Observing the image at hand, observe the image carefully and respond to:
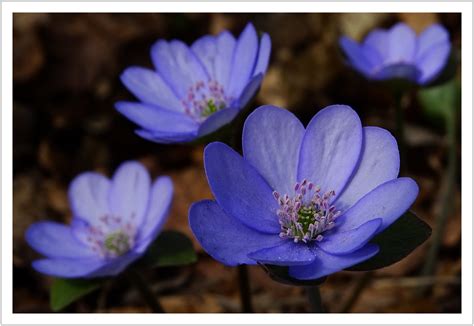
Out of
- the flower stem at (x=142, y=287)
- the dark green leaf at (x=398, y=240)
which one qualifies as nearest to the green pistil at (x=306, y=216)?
the dark green leaf at (x=398, y=240)

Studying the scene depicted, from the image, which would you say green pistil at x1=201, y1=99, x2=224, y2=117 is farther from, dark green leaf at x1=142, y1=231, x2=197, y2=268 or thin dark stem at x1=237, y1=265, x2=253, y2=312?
thin dark stem at x1=237, y1=265, x2=253, y2=312

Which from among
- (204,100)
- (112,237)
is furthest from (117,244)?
(204,100)

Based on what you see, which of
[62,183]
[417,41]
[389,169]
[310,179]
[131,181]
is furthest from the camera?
[62,183]

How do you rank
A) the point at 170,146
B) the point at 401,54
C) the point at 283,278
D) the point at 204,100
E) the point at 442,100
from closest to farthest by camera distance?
the point at 283,278
the point at 204,100
the point at 401,54
the point at 442,100
the point at 170,146

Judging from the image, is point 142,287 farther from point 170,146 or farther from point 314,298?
point 170,146

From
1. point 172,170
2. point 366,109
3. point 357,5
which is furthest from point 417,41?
point 172,170

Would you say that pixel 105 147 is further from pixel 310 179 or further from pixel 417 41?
pixel 310 179
